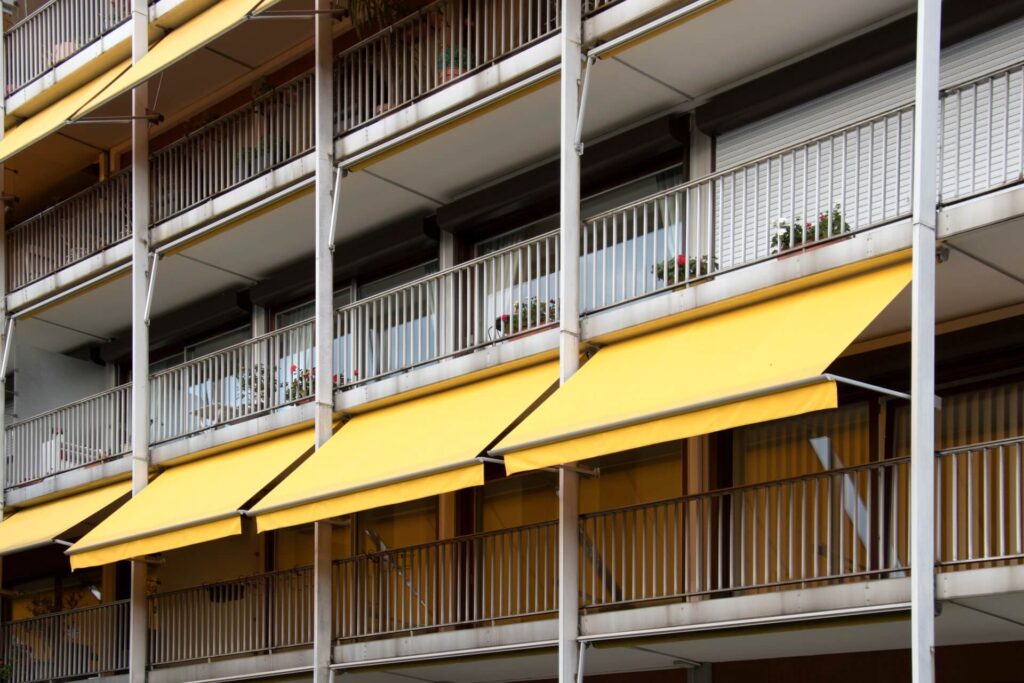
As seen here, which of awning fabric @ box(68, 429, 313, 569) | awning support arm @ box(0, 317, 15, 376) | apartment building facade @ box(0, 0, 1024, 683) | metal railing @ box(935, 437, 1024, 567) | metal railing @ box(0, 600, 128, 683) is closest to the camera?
apartment building facade @ box(0, 0, 1024, 683)

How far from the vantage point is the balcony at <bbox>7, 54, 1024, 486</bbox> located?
53.2 feet

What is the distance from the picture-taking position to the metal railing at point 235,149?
76.6 ft

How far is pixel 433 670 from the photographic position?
789 inches

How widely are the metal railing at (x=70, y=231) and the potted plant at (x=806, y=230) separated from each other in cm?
1252

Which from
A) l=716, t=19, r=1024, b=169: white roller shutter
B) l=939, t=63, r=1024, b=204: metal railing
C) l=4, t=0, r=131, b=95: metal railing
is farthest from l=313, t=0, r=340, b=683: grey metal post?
l=939, t=63, r=1024, b=204: metal railing

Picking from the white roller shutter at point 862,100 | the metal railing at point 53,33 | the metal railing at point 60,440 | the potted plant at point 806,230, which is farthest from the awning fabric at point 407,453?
the metal railing at point 53,33

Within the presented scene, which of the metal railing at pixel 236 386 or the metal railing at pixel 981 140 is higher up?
the metal railing at pixel 981 140

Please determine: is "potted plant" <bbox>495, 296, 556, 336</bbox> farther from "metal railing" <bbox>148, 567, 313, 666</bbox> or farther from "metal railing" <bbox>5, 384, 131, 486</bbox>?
"metal railing" <bbox>5, 384, 131, 486</bbox>

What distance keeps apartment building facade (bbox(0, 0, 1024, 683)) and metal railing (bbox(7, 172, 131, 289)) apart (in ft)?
0.26

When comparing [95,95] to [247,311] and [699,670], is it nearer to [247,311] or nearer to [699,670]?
[247,311]

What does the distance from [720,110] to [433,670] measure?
7.61 m

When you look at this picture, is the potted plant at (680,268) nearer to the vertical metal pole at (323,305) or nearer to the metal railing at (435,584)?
the metal railing at (435,584)

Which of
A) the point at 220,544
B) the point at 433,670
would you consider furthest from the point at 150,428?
the point at 433,670

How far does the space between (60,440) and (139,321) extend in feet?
12.5
